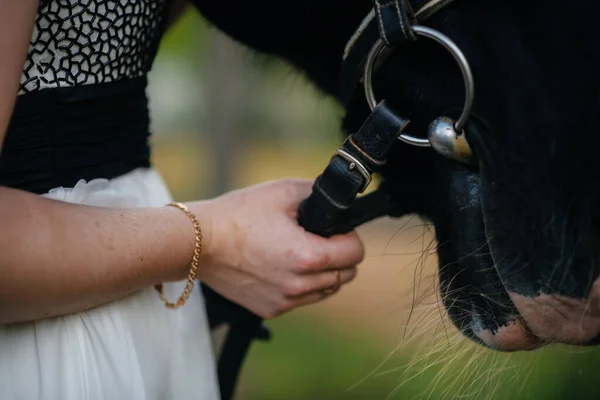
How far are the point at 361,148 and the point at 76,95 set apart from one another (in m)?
0.33

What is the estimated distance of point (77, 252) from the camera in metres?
0.87

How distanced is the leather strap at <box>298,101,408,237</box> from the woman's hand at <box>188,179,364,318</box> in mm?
31

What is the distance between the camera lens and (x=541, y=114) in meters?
0.78

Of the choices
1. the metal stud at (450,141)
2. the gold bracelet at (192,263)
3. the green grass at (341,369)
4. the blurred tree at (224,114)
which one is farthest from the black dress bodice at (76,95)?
the blurred tree at (224,114)

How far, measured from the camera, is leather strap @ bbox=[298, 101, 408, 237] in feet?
3.01

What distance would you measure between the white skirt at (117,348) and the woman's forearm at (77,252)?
4 cm

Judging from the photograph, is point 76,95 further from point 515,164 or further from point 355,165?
point 515,164

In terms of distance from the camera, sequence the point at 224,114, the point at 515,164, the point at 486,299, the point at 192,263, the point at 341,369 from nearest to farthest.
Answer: the point at 515,164 < the point at 486,299 < the point at 192,263 < the point at 341,369 < the point at 224,114

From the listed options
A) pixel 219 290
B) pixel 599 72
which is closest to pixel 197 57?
pixel 219 290

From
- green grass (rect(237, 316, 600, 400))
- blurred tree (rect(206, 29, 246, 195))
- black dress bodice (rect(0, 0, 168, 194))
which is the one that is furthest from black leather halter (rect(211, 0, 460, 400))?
blurred tree (rect(206, 29, 246, 195))

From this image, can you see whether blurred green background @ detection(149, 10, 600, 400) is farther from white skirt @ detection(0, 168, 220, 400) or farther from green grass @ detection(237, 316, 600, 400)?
white skirt @ detection(0, 168, 220, 400)

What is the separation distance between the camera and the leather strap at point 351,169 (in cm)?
92

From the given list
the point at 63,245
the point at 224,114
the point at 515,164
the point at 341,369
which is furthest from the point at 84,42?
the point at 224,114

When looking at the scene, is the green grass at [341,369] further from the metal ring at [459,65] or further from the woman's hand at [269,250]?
the metal ring at [459,65]
